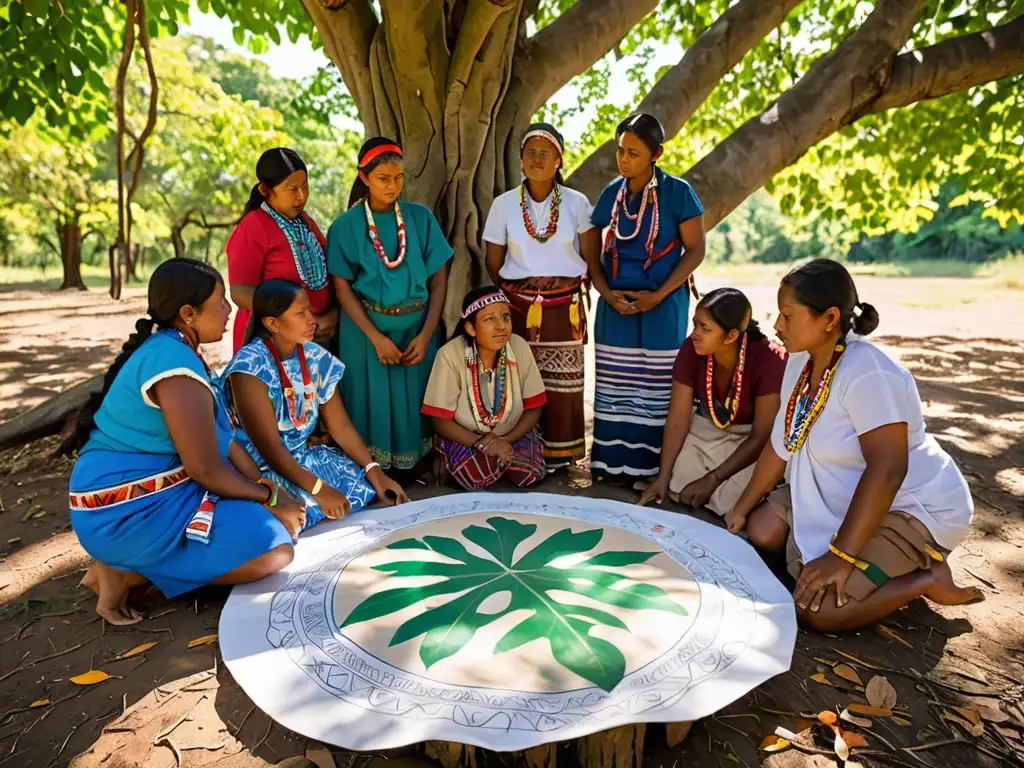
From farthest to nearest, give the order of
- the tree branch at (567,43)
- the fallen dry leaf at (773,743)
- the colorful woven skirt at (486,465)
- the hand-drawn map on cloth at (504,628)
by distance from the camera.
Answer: the tree branch at (567,43)
the colorful woven skirt at (486,465)
the fallen dry leaf at (773,743)
the hand-drawn map on cloth at (504,628)

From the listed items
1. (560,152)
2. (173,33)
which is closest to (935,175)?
(560,152)

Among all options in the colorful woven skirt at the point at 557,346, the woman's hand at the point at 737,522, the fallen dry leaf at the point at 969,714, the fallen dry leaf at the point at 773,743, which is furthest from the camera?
the colorful woven skirt at the point at 557,346

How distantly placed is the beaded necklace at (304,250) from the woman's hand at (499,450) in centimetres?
112

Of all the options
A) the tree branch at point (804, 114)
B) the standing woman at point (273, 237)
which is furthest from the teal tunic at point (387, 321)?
the tree branch at point (804, 114)

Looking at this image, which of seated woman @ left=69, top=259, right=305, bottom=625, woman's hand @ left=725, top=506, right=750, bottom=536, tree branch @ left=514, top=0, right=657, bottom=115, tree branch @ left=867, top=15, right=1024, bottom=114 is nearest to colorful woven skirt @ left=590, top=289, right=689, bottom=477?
woman's hand @ left=725, top=506, right=750, bottom=536

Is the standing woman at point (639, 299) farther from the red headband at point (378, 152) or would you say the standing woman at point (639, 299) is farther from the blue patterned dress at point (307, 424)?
the blue patterned dress at point (307, 424)

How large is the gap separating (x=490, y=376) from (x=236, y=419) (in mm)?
1204

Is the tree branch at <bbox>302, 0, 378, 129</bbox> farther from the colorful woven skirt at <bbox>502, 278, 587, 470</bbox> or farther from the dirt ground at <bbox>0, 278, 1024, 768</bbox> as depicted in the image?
the dirt ground at <bbox>0, 278, 1024, 768</bbox>

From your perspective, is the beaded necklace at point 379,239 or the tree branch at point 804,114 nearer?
the beaded necklace at point 379,239

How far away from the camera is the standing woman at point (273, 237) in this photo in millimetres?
3184

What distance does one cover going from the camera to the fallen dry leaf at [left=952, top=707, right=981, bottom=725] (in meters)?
1.91

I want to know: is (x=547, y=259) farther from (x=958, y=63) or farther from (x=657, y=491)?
(x=958, y=63)

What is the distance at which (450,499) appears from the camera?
3.01m

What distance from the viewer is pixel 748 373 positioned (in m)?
3.21
